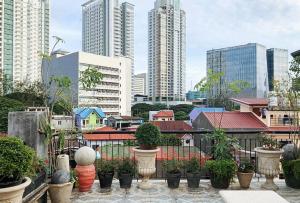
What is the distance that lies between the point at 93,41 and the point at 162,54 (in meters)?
22.7

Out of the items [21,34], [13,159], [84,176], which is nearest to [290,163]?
[84,176]

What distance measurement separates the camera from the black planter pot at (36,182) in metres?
3.62

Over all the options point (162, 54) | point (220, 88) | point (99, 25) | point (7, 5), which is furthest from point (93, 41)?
point (220, 88)

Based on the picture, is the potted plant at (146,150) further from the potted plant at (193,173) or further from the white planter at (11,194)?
the white planter at (11,194)

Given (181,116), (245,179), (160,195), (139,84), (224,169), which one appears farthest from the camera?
(139,84)

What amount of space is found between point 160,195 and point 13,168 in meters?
2.66

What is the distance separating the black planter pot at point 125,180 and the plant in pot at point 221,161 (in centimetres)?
130

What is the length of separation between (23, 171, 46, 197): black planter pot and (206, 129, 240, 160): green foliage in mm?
2790

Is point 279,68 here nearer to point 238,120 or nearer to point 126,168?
point 238,120

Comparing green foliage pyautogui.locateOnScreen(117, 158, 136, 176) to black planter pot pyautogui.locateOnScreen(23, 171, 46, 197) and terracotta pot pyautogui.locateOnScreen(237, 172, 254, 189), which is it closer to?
black planter pot pyautogui.locateOnScreen(23, 171, 46, 197)

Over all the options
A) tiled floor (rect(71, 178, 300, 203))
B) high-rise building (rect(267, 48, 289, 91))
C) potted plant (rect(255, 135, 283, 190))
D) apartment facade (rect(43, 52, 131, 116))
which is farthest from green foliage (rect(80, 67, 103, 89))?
apartment facade (rect(43, 52, 131, 116))

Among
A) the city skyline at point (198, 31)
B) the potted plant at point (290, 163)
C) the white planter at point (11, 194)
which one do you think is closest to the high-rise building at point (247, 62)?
the city skyline at point (198, 31)

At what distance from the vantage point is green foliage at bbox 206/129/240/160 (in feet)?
18.1

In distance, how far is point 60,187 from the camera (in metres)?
4.39
